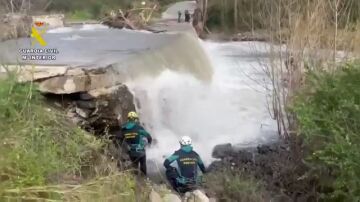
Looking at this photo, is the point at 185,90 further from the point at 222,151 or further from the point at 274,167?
the point at 274,167

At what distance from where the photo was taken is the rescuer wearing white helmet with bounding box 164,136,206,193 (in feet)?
23.9

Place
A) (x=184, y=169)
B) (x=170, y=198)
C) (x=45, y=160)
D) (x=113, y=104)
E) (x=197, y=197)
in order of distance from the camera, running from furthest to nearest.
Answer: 1. (x=113, y=104)
2. (x=184, y=169)
3. (x=197, y=197)
4. (x=170, y=198)
5. (x=45, y=160)

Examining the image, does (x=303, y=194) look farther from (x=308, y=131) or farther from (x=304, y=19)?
(x=304, y=19)

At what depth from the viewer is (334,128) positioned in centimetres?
650

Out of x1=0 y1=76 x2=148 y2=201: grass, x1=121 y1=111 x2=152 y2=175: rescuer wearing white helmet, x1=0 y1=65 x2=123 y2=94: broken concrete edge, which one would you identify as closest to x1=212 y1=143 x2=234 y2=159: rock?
x1=121 y1=111 x2=152 y2=175: rescuer wearing white helmet

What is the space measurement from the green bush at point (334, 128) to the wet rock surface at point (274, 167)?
1.45 feet

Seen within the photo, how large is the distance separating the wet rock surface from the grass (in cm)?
275

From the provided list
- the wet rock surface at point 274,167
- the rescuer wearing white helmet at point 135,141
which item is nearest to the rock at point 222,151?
the wet rock surface at point 274,167

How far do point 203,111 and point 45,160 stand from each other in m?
8.21

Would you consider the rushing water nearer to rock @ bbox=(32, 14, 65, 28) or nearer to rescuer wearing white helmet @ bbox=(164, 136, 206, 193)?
rescuer wearing white helmet @ bbox=(164, 136, 206, 193)

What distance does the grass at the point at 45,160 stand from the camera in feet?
13.6

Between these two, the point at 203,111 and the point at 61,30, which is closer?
the point at 203,111

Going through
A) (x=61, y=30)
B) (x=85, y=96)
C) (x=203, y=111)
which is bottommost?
(x=203, y=111)

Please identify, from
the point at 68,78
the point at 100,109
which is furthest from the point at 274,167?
the point at 68,78
